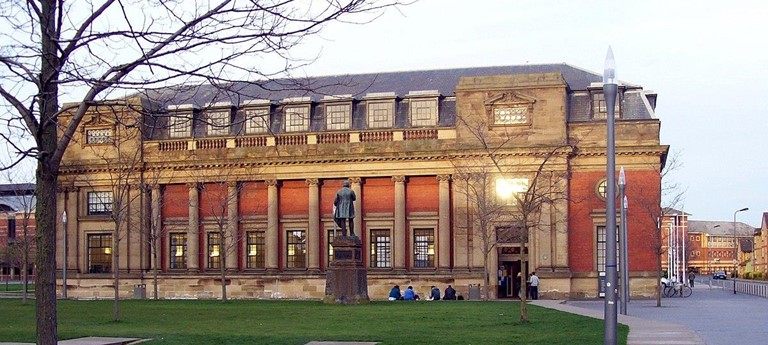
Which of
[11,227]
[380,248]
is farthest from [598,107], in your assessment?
[11,227]

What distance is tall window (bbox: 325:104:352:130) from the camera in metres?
62.4

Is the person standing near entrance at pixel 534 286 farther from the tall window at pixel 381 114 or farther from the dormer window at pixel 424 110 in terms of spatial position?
the tall window at pixel 381 114

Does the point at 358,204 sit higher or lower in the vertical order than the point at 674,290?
higher

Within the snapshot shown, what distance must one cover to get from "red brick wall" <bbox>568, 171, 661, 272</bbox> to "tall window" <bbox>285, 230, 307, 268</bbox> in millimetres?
15701

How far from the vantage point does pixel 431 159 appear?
5947cm

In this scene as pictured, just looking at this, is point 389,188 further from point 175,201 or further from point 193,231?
point 175,201

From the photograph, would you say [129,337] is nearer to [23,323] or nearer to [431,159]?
[23,323]

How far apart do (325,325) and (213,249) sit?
117 feet

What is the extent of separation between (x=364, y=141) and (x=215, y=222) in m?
10.5

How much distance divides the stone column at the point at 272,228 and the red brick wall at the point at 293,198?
703 mm

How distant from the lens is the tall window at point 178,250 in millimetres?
64688

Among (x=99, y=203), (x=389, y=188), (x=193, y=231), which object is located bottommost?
(x=193, y=231)

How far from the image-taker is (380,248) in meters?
61.2

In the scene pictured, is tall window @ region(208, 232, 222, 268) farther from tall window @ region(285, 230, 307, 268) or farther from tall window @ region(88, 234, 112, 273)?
tall window @ region(88, 234, 112, 273)
